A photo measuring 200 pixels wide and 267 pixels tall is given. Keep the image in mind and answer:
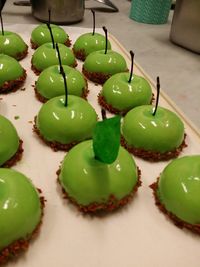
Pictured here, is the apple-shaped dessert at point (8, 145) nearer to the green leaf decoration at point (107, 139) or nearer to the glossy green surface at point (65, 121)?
the glossy green surface at point (65, 121)

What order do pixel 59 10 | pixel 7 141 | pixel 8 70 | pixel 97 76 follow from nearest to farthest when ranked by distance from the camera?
pixel 7 141 → pixel 8 70 → pixel 97 76 → pixel 59 10

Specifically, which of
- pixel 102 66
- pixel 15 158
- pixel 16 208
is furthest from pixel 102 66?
pixel 16 208

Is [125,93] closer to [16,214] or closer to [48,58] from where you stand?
[48,58]

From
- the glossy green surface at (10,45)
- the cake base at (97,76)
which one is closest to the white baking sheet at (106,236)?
the cake base at (97,76)

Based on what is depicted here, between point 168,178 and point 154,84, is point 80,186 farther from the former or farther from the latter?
point 154,84

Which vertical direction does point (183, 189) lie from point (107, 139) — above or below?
below

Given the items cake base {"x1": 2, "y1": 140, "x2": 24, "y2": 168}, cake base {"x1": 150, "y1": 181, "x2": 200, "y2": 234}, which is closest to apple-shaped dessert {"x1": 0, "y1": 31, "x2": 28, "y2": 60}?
cake base {"x1": 2, "y1": 140, "x2": 24, "y2": 168}
